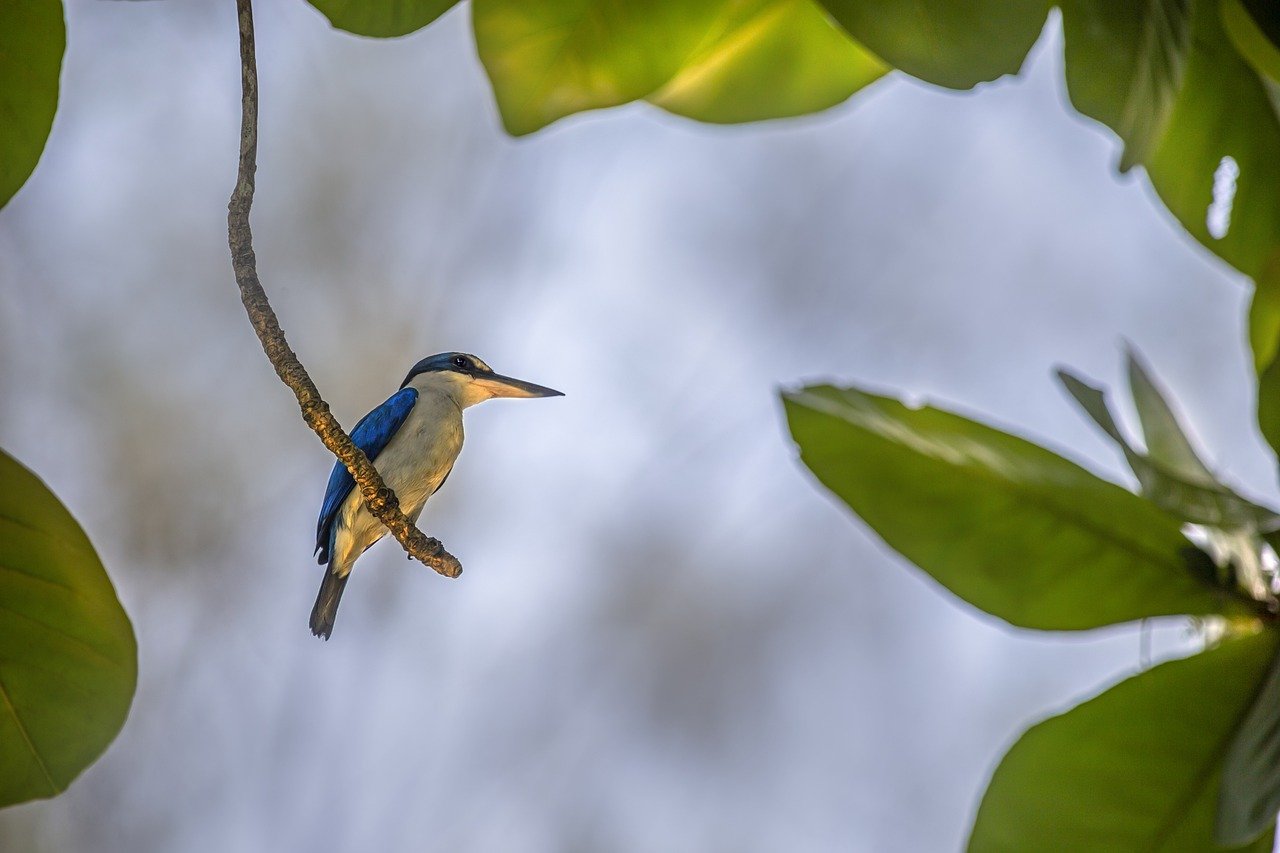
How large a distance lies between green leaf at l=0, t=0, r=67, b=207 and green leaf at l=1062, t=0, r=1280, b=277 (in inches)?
18.1

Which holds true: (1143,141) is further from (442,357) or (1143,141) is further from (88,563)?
(88,563)

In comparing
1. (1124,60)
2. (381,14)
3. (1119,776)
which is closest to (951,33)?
(1124,60)

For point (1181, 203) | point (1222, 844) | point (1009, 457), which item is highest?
point (1181, 203)

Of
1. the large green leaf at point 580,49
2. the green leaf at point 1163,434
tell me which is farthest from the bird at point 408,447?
the green leaf at point 1163,434

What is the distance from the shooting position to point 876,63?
539 millimetres

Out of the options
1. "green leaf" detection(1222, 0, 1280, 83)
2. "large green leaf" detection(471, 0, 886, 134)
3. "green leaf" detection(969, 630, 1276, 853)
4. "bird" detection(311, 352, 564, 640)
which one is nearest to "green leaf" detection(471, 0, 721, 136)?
"large green leaf" detection(471, 0, 886, 134)

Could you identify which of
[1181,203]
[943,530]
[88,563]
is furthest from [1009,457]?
[88,563]

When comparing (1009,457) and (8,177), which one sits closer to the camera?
(8,177)

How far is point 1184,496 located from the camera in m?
0.50

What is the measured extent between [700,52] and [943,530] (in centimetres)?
24

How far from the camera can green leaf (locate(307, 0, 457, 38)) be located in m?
0.40

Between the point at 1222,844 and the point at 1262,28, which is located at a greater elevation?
the point at 1262,28

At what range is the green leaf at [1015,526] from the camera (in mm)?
504

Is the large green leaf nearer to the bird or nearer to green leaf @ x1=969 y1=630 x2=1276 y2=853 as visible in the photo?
the bird
